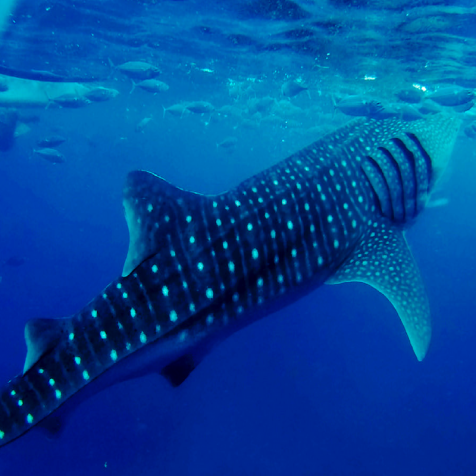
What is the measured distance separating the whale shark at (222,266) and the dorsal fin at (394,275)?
1cm

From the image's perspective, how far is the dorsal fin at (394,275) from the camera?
10.5 feet

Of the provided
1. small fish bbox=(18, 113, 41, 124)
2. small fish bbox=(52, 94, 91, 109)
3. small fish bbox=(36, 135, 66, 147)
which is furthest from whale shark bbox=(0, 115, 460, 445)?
small fish bbox=(18, 113, 41, 124)

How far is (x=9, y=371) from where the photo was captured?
50.7 feet

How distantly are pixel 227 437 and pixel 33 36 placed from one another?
669 inches

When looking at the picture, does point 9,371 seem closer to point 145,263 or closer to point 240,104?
point 145,263

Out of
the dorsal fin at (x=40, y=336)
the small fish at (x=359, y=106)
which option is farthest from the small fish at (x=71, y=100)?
the dorsal fin at (x=40, y=336)

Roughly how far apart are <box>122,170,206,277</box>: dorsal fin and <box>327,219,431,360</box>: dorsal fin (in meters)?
1.56

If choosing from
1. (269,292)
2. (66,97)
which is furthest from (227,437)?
(66,97)

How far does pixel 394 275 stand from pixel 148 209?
2157 millimetres

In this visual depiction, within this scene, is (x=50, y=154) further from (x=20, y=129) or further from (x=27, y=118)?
(x=27, y=118)

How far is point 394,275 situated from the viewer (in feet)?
11.5

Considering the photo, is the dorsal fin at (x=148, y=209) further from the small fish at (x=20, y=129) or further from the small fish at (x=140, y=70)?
the small fish at (x=20, y=129)

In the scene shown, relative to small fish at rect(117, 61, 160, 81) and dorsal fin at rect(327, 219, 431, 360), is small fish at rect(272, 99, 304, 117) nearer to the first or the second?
small fish at rect(117, 61, 160, 81)

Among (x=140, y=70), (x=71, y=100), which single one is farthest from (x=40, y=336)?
(x=71, y=100)
